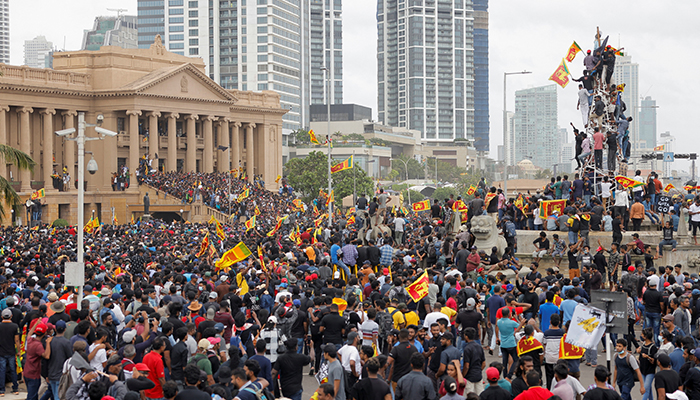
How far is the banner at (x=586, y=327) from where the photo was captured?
11023 millimetres

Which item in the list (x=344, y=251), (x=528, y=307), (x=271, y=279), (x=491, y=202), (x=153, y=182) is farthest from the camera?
(x=153, y=182)

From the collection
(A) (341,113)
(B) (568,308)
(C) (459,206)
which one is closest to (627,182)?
(C) (459,206)

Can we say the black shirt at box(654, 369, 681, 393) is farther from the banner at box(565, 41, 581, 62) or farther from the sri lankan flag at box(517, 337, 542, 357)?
the banner at box(565, 41, 581, 62)

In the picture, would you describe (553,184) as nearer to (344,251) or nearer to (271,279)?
(344,251)

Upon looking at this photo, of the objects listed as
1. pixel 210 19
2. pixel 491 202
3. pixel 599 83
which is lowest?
pixel 491 202

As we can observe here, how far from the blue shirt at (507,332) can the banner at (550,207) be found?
42.0 feet

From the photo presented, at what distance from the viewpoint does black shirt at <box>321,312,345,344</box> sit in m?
13.0

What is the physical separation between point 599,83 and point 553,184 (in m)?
4.07

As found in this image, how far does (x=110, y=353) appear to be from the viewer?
11.4m

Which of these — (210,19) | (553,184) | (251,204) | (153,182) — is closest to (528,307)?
(553,184)

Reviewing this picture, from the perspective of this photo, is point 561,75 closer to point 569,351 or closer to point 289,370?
point 569,351

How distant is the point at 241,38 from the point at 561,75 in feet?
364

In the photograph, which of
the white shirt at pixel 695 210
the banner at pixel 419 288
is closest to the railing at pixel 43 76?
the white shirt at pixel 695 210

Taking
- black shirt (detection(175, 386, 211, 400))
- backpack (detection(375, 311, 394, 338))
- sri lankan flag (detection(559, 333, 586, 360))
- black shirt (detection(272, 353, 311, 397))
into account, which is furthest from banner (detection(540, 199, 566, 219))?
black shirt (detection(175, 386, 211, 400))
